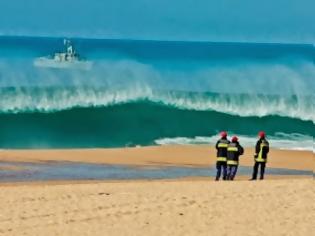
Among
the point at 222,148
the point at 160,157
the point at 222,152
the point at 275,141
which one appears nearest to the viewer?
the point at 222,148

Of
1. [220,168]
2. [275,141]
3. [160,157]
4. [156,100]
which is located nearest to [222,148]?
[220,168]

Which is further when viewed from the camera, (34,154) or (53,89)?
(53,89)

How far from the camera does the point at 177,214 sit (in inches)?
658

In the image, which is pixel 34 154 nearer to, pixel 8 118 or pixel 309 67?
pixel 8 118

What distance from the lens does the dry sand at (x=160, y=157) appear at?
97.1 feet

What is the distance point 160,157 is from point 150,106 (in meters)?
21.5

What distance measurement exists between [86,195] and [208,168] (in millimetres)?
9882

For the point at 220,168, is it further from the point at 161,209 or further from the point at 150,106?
the point at 150,106

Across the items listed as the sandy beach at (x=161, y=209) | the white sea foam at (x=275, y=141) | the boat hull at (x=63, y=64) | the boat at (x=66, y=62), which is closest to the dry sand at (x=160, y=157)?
the white sea foam at (x=275, y=141)

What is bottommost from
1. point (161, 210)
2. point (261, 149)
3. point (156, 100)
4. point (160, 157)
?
point (161, 210)

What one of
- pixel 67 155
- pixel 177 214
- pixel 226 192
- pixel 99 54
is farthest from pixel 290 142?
pixel 99 54

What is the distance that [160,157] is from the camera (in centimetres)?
3120

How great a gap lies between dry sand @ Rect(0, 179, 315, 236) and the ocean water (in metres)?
17.7

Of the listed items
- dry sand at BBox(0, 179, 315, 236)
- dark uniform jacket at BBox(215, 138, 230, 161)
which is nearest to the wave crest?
dark uniform jacket at BBox(215, 138, 230, 161)
